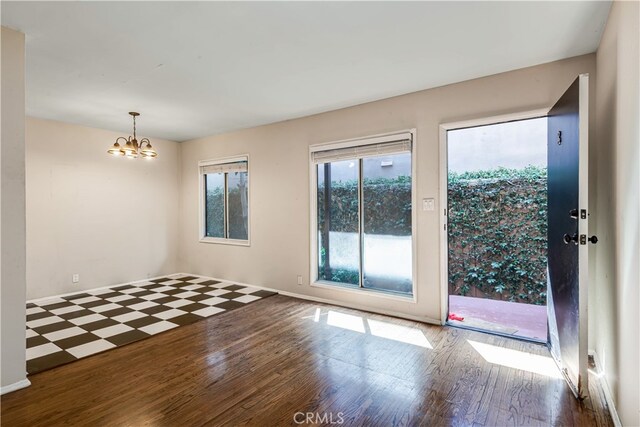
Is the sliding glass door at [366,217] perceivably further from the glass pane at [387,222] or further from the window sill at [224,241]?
the window sill at [224,241]

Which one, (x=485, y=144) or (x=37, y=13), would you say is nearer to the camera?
(x=37, y=13)

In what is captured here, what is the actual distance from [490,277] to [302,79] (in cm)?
375

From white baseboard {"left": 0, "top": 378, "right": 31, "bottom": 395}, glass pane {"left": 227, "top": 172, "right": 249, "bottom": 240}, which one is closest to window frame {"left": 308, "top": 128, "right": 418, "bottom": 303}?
glass pane {"left": 227, "top": 172, "right": 249, "bottom": 240}

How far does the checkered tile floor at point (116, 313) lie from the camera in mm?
2838

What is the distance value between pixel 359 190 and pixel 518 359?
2.34m

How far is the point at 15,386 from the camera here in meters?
2.18

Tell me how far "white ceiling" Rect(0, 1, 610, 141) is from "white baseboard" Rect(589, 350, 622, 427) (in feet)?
7.94

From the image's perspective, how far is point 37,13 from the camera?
2.05 metres

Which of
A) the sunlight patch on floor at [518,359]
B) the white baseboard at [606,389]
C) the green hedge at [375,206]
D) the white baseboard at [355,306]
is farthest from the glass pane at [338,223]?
the white baseboard at [606,389]

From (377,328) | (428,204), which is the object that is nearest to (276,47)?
(428,204)

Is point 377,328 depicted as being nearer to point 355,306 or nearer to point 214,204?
point 355,306

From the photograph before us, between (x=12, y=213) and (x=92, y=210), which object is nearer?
(x=12, y=213)

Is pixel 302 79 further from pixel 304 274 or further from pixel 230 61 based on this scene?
pixel 304 274

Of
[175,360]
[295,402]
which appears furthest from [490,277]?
[175,360]
